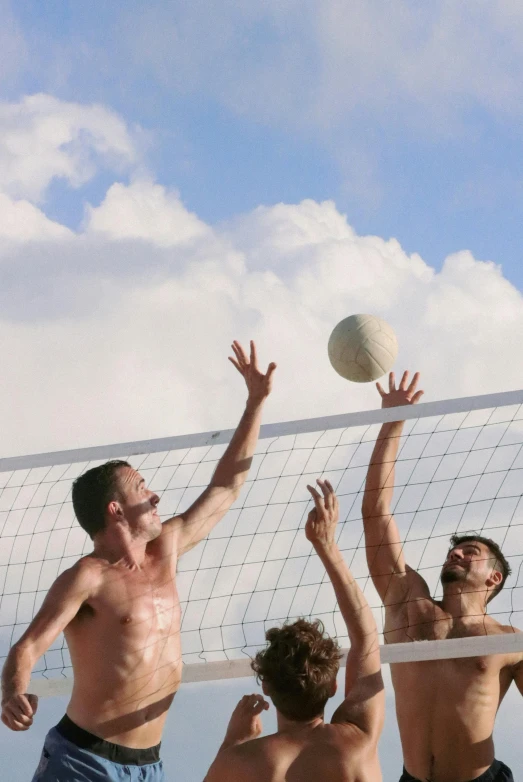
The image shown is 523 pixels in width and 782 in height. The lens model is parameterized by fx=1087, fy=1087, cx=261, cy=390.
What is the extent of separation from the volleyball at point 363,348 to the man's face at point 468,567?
61.1 inches

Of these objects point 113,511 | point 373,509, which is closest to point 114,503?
point 113,511

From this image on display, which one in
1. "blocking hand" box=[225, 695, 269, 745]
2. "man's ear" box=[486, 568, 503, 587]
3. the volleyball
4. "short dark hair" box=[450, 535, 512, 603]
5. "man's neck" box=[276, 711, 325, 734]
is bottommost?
"man's neck" box=[276, 711, 325, 734]

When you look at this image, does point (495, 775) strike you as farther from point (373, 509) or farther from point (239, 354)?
point (239, 354)

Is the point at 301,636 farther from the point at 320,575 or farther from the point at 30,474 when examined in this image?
the point at 30,474

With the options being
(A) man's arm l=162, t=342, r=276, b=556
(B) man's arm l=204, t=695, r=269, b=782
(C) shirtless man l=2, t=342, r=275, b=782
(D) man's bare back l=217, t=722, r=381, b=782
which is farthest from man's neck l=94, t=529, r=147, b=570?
(D) man's bare back l=217, t=722, r=381, b=782

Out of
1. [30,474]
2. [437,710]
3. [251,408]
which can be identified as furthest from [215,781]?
[30,474]

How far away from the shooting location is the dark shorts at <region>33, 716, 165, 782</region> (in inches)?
204

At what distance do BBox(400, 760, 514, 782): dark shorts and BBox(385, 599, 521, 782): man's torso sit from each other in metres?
0.03

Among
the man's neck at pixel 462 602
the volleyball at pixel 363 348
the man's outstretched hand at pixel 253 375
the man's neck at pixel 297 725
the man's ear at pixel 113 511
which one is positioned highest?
the volleyball at pixel 363 348

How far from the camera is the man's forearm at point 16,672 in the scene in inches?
188

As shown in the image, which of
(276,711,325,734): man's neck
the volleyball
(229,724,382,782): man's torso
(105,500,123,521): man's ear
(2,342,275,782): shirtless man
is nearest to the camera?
(229,724,382,782): man's torso

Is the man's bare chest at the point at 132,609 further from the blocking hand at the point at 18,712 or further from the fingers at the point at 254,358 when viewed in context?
the fingers at the point at 254,358

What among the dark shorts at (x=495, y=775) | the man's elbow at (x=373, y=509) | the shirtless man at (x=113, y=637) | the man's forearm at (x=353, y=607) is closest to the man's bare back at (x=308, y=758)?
the man's forearm at (x=353, y=607)

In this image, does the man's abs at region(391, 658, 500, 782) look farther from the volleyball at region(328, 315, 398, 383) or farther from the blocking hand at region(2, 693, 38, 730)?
the blocking hand at region(2, 693, 38, 730)
